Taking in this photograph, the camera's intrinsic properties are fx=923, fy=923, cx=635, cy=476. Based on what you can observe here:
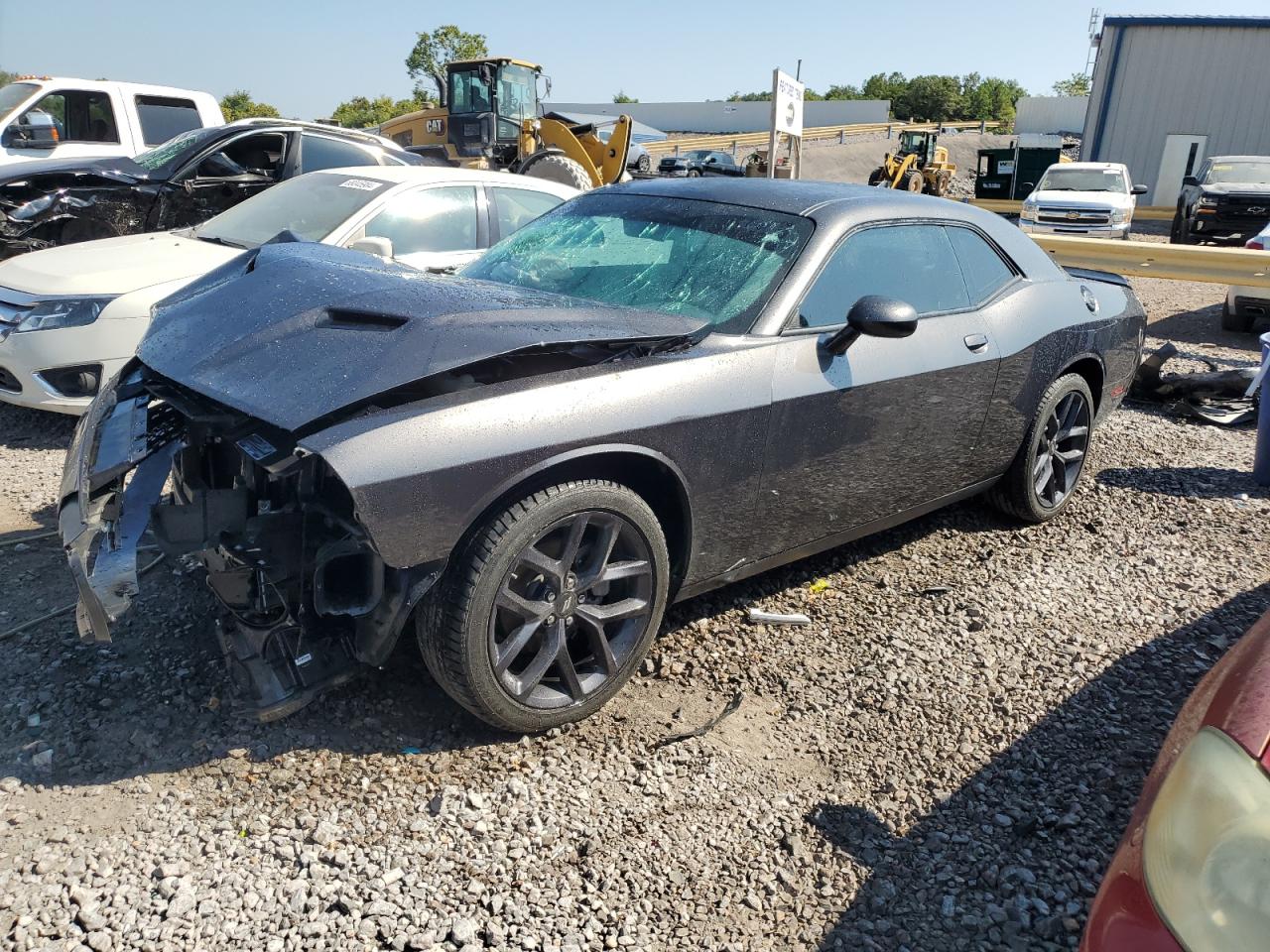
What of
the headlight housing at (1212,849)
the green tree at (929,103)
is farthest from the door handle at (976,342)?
the green tree at (929,103)

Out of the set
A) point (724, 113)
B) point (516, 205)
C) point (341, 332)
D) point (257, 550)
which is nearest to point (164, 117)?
point (516, 205)

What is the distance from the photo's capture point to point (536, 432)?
2.48 m

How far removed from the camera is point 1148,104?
2834 cm

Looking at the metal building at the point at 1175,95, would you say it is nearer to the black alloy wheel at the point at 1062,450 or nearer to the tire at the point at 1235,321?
the tire at the point at 1235,321

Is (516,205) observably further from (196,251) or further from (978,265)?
(978,265)

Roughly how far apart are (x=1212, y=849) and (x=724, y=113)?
64.8 meters

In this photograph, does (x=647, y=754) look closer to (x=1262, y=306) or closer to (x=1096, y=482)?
(x=1096, y=482)

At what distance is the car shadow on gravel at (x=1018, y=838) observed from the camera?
87.2 inches

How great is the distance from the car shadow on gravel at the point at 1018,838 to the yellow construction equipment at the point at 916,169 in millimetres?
19914

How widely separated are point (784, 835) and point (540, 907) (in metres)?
0.69

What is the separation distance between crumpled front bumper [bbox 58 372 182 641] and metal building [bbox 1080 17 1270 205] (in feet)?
106

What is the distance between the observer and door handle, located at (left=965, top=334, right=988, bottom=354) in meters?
3.71

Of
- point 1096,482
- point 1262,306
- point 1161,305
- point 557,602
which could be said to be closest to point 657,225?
point 557,602

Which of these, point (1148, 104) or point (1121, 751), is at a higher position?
point (1148, 104)
